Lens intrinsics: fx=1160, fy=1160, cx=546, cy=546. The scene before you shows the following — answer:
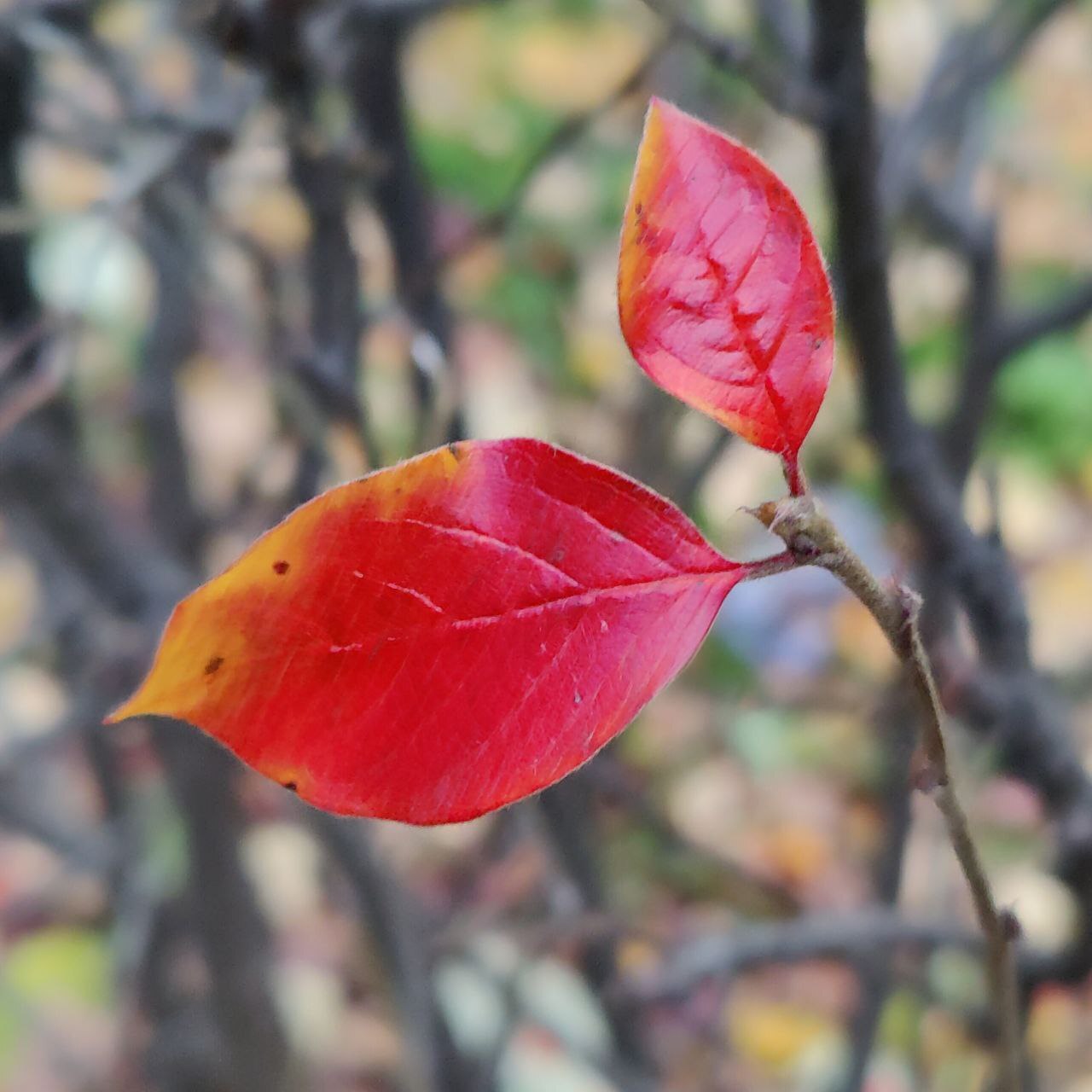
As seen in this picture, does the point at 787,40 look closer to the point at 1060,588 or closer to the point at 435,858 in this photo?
the point at 435,858

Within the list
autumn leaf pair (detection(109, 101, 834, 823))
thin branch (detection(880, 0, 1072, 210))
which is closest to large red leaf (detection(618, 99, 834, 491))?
autumn leaf pair (detection(109, 101, 834, 823))

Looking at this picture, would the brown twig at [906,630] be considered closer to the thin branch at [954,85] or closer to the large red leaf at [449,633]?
the large red leaf at [449,633]

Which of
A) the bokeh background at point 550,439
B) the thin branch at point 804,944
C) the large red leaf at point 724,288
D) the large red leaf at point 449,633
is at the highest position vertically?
the bokeh background at point 550,439

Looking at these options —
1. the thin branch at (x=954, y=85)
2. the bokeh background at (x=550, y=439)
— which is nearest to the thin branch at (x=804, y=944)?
the bokeh background at (x=550, y=439)

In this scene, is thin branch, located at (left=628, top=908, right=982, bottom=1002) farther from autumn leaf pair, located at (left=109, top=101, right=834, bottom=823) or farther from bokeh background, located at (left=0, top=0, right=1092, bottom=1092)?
autumn leaf pair, located at (left=109, top=101, right=834, bottom=823)

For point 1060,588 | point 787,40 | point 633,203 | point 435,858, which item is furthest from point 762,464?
point 633,203

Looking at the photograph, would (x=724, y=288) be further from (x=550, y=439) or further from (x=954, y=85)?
(x=954, y=85)
